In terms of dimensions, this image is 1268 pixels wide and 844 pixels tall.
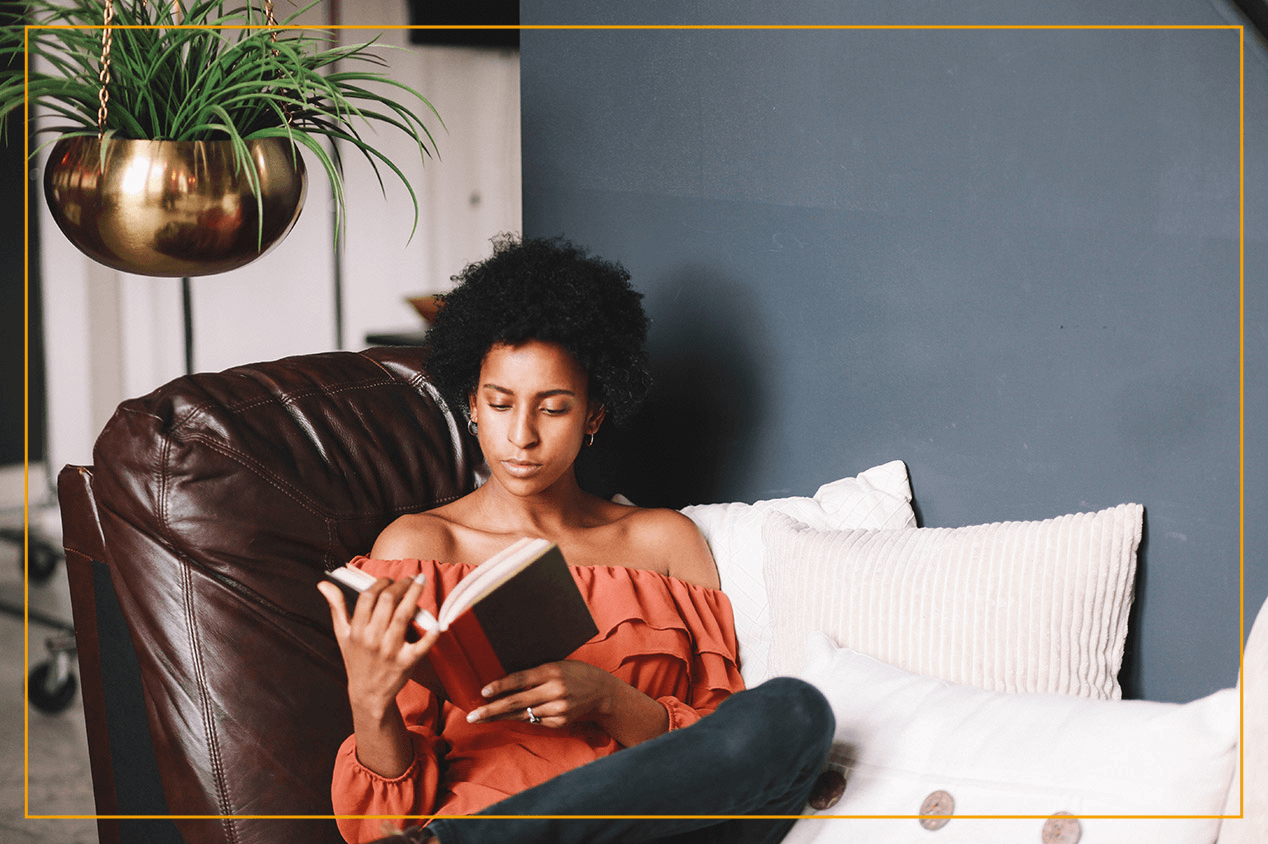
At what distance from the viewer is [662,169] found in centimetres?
205

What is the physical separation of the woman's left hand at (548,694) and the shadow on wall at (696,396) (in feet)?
2.20

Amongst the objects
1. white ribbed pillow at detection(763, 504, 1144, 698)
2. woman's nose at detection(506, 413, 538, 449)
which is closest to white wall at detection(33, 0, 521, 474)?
woman's nose at detection(506, 413, 538, 449)

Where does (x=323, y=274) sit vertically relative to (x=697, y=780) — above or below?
above

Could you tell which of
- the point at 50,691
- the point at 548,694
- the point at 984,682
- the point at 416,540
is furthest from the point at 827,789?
the point at 50,691

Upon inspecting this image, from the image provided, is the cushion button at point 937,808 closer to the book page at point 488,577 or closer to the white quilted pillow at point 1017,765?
the white quilted pillow at point 1017,765

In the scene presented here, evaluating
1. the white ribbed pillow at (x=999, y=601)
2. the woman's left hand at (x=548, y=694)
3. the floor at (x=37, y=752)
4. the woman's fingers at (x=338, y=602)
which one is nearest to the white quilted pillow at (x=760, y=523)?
the white ribbed pillow at (x=999, y=601)

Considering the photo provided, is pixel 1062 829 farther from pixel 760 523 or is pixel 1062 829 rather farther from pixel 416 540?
pixel 416 540

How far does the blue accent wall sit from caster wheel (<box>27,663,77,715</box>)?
6.04 ft

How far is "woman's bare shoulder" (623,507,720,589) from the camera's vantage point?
1760mm

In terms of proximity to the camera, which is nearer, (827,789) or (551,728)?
(827,789)

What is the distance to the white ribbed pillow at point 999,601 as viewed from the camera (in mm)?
1354

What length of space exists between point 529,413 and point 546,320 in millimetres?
148

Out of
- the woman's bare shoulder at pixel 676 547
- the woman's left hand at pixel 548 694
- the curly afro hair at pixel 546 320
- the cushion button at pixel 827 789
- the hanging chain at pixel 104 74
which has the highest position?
the hanging chain at pixel 104 74

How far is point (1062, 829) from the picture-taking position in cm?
114
